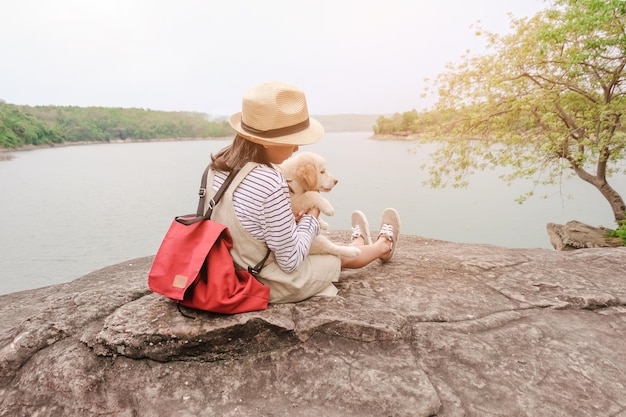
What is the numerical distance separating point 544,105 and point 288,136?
27.0ft

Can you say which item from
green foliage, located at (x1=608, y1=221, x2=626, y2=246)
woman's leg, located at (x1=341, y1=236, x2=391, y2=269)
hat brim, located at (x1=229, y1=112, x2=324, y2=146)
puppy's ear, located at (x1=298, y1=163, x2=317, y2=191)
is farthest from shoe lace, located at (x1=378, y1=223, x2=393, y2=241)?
green foliage, located at (x1=608, y1=221, x2=626, y2=246)

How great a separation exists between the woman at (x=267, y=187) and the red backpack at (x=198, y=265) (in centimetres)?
9

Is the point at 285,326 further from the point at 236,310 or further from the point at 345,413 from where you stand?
the point at 345,413

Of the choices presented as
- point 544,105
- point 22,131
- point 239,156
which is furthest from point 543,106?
point 22,131

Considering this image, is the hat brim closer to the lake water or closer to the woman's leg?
the woman's leg

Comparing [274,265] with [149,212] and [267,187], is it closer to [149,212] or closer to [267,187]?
[267,187]

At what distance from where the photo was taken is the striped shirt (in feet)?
6.81

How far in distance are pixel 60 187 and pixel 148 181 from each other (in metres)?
4.08

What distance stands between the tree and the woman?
664cm

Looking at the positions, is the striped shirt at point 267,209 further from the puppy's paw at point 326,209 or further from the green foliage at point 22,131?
the green foliage at point 22,131

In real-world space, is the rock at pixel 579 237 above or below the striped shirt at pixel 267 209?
below

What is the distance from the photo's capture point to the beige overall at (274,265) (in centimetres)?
219

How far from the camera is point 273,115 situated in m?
2.18

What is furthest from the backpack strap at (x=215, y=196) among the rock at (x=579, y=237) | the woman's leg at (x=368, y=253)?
the rock at (x=579, y=237)
